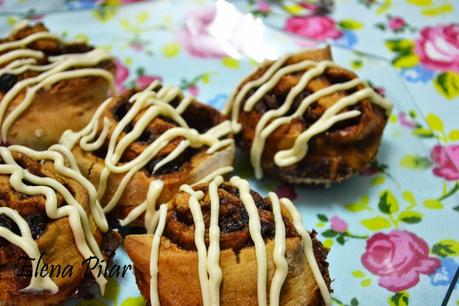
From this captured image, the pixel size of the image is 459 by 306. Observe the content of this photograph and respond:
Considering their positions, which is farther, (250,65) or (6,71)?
(250,65)

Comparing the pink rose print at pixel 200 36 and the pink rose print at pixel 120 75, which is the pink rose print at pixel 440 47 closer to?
the pink rose print at pixel 200 36

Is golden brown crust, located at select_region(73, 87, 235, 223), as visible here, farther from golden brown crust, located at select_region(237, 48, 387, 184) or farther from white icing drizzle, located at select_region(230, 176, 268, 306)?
white icing drizzle, located at select_region(230, 176, 268, 306)

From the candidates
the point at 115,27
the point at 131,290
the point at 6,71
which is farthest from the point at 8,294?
the point at 115,27

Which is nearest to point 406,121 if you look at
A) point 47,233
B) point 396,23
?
point 396,23

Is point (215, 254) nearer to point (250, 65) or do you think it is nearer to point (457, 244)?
point (457, 244)

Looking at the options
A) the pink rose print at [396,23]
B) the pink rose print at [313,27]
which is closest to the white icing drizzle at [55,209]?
the pink rose print at [313,27]

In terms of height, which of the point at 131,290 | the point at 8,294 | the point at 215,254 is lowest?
the point at 131,290

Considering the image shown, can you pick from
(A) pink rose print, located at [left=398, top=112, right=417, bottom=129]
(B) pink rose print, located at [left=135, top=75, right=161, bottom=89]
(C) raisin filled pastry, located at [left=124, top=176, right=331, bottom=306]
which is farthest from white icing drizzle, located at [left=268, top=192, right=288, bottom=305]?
(B) pink rose print, located at [left=135, top=75, right=161, bottom=89]
